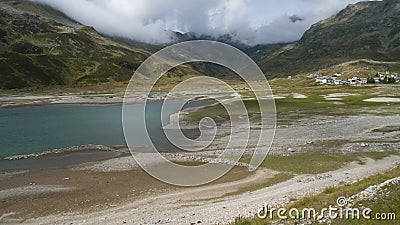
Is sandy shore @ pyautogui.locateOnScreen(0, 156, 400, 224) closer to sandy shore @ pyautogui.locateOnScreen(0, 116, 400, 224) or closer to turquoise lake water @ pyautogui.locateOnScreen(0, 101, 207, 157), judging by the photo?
sandy shore @ pyautogui.locateOnScreen(0, 116, 400, 224)

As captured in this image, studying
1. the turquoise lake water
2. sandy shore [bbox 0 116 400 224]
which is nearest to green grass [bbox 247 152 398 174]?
sandy shore [bbox 0 116 400 224]

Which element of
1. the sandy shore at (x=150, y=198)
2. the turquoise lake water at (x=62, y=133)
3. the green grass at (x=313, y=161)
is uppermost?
the turquoise lake water at (x=62, y=133)

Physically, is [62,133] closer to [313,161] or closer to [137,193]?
[137,193]

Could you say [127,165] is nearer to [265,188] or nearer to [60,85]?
[265,188]

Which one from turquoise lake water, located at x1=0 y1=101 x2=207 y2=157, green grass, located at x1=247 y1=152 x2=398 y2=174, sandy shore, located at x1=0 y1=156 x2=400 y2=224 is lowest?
sandy shore, located at x1=0 y1=156 x2=400 y2=224

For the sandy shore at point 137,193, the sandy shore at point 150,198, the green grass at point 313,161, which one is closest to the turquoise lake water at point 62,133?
the sandy shore at point 137,193

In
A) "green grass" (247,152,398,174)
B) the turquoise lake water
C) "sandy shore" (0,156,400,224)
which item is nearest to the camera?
"sandy shore" (0,156,400,224)

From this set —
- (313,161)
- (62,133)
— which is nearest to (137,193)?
(313,161)

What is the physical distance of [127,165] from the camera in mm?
37594

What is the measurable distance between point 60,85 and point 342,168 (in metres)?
193

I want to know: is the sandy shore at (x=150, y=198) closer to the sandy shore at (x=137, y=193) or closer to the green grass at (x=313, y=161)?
the sandy shore at (x=137, y=193)

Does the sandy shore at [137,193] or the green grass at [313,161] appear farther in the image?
the green grass at [313,161]

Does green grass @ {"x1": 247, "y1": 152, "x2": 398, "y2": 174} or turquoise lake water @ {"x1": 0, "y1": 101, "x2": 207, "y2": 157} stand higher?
turquoise lake water @ {"x1": 0, "y1": 101, "x2": 207, "y2": 157}

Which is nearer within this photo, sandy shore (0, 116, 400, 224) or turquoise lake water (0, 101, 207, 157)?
sandy shore (0, 116, 400, 224)
